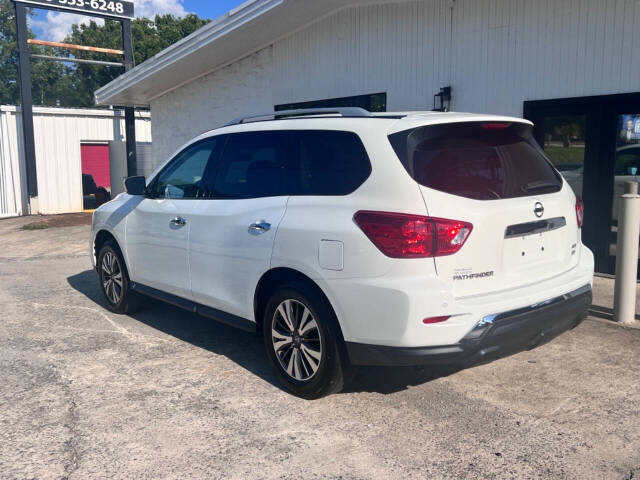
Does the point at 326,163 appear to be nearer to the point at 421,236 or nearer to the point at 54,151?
the point at 421,236

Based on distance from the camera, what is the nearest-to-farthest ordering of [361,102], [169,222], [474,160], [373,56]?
[474,160] < [169,222] < [373,56] < [361,102]

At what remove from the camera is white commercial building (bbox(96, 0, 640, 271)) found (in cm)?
745

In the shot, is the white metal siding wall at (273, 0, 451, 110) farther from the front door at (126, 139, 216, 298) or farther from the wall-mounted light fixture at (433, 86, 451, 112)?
the front door at (126, 139, 216, 298)

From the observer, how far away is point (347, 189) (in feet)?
13.0

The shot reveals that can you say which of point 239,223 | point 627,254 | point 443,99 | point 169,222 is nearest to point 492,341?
point 239,223

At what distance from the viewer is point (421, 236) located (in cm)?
355

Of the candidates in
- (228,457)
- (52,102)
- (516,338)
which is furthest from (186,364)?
(52,102)

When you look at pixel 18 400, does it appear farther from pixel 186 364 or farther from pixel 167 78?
pixel 167 78

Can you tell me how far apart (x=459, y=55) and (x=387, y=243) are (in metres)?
5.91

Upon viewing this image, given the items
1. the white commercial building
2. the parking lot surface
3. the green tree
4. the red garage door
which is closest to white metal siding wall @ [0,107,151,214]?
the red garage door

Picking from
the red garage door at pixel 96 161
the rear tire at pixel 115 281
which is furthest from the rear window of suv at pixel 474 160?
the red garage door at pixel 96 161

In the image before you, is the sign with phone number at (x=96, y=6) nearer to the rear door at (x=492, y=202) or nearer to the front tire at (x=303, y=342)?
the front tire at (x=303, y=342)

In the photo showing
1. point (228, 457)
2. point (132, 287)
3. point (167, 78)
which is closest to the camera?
point (228, 457)

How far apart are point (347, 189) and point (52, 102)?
213 feet
